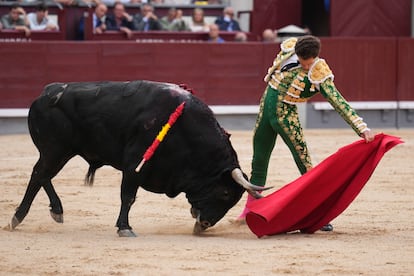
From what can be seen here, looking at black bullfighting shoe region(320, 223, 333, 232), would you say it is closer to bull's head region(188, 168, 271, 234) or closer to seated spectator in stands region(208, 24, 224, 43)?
bull's head region(188, 168, 271, 234)

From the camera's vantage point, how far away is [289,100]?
6211 mm

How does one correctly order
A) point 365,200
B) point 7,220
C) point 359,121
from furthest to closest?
point 365,200, point 7,220, point 359,121

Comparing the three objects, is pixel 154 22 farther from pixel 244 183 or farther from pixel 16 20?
pixel 244 183

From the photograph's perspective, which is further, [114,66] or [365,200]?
[114,66]

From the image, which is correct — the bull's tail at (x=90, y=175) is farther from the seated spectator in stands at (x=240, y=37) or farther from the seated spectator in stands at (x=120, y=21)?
the seated spectator in stands at (x=240, y=37)

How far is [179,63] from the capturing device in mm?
13250

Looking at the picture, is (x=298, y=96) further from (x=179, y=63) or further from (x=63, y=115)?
(x=179, y=63)

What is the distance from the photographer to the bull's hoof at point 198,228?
6.16m

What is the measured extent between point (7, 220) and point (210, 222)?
1.43 metres

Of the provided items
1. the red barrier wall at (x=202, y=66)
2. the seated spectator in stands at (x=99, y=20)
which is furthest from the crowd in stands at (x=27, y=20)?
the seated spectator in stands at (x=99, y=20)

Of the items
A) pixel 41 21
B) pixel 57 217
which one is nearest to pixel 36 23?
pixel 41 21

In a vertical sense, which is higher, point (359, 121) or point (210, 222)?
point (359, 121)

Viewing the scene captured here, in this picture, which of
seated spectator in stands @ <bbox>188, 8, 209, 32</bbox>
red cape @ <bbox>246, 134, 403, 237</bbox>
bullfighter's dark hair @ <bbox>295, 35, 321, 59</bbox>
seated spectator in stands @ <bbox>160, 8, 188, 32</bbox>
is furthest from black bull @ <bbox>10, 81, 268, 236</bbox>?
seated spectator in stands @ <bbox>188, 8, 209, 32</bbox>

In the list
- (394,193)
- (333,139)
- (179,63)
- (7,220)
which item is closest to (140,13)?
(179,63)
